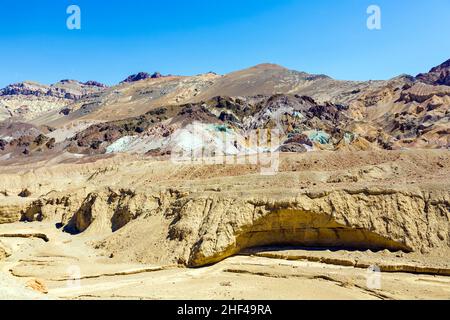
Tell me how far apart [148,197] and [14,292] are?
515 inches

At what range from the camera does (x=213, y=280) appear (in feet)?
55.0

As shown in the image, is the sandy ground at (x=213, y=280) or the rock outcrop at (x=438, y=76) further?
the rock outcrop at (x=438, y=76)

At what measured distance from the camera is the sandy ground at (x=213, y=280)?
47.6 feet

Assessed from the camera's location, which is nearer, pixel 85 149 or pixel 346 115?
pixel 85 149

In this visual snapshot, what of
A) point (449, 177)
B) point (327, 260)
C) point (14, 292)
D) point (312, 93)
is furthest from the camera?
point (312, 93)

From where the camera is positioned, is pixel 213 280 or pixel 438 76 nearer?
pixel 213 280

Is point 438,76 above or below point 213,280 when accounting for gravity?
above

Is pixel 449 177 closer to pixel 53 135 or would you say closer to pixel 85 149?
pixel 85 149

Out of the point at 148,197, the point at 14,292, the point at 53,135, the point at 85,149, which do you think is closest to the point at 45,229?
the point at 148,197

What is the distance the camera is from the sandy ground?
1451 centimetres

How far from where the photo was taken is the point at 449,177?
785 inches

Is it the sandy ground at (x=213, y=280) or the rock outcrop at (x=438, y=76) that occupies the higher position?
the rock outcrop at (x=438, y=76)

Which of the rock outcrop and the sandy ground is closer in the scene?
the sandy ground
